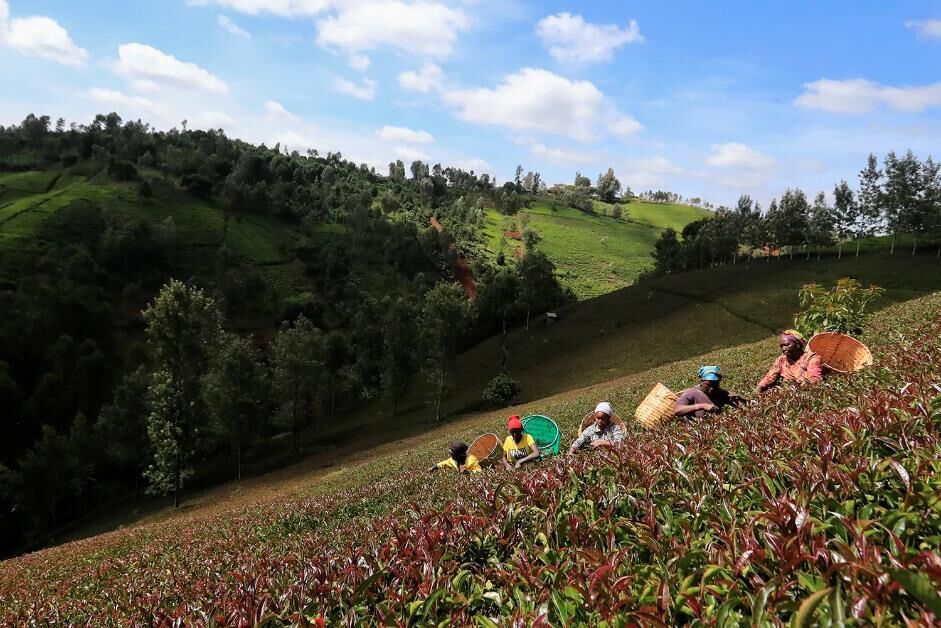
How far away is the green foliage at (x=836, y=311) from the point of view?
1611 cm

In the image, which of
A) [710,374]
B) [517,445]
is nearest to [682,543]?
[710,374]

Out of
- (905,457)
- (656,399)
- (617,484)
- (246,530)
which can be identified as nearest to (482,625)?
(617,484)

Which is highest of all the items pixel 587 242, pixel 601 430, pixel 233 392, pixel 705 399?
pixel 587 242

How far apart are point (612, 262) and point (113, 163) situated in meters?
131

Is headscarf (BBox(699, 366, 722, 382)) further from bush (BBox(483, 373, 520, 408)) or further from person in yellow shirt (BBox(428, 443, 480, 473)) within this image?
bush (BBox(483, 373, 520, 408))

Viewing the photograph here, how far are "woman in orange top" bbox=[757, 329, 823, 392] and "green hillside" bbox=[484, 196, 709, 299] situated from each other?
109890 millimetres

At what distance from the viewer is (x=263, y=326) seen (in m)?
98.2

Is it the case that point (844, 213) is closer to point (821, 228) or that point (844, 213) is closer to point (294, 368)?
point (821, 228)

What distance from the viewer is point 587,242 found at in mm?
162250

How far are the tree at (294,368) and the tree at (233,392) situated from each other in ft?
20.7

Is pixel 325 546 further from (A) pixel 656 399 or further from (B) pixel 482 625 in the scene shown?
(A) pixel 656 399

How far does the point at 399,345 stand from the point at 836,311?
4307cm

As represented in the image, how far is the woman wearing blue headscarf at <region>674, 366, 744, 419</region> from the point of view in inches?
392

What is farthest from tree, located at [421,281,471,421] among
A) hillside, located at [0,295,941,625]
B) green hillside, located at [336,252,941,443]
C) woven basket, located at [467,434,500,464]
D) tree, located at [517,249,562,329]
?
hillside, located at [0,295,941,625]
